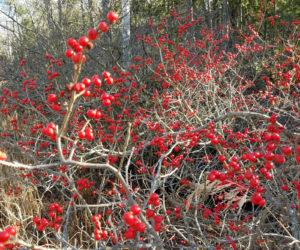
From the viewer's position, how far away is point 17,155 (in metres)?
4.50

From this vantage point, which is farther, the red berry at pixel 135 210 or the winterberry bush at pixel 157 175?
the winterberry bush at pixel 157 175

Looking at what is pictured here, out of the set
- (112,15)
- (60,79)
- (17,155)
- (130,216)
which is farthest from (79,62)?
(60,79)

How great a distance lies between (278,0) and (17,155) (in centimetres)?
843

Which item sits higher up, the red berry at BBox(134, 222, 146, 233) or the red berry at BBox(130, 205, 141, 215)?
the red berry at BBox(130, 205, 141, 215)

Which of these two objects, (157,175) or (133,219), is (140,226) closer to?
(133,219)

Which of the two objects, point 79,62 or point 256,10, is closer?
point 79,62

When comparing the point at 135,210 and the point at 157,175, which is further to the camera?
the point at 157,175

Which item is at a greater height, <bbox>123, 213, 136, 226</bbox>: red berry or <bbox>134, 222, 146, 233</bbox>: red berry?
<bbox>123, 213, 136, 226</bbox>: red berry

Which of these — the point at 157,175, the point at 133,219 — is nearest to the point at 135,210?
the point at 133,219

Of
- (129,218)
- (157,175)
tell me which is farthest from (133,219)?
(157,175)

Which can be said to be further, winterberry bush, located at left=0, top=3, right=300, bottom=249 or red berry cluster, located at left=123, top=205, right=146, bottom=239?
winterberry bush, located at left=0, top=3, right=300, bottom=249

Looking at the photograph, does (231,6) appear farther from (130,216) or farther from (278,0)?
(130,216)

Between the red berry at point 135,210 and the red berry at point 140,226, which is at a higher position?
the red berry at point 135,210

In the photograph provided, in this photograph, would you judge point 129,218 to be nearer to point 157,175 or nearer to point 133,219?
point 133,219
